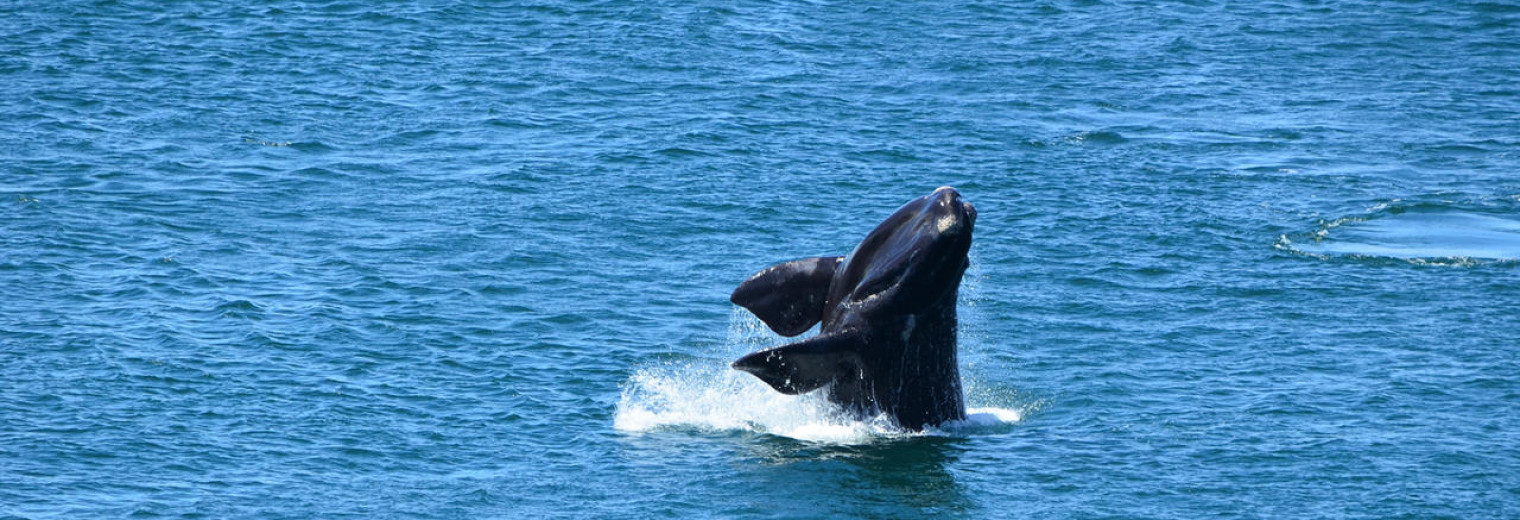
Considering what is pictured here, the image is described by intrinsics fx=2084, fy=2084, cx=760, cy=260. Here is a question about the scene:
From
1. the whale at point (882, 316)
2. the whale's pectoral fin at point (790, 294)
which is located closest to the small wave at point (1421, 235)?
the whale at point (882, 316)

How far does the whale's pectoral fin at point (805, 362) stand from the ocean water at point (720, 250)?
1.26m

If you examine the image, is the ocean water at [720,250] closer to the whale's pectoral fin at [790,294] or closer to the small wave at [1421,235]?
the small wave at [1421,235]

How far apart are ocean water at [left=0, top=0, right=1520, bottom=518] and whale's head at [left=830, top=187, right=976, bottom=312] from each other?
2.23m

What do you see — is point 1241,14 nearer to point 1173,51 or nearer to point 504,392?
point 1173,51

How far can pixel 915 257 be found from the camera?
80.8ft

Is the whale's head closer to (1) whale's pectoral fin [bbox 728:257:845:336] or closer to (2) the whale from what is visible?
(2) the whale

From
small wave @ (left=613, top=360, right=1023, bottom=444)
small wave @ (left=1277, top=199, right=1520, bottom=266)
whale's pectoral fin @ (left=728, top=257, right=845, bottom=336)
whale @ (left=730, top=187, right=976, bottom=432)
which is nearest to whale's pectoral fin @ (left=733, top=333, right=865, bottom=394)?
whale @ (left=730, top=187, right=976, bottom=432)

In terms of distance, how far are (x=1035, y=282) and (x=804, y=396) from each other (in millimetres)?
10344

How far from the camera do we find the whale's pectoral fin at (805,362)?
968 inches

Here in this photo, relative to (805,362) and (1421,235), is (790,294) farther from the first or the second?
(1421,235)

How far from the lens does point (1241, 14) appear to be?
6519cm

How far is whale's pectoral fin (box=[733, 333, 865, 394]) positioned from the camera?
968 inches

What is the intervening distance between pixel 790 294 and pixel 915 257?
7.65 ft

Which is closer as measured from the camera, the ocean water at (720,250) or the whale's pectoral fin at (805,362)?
the whale's pectoral fin at (805,362)
